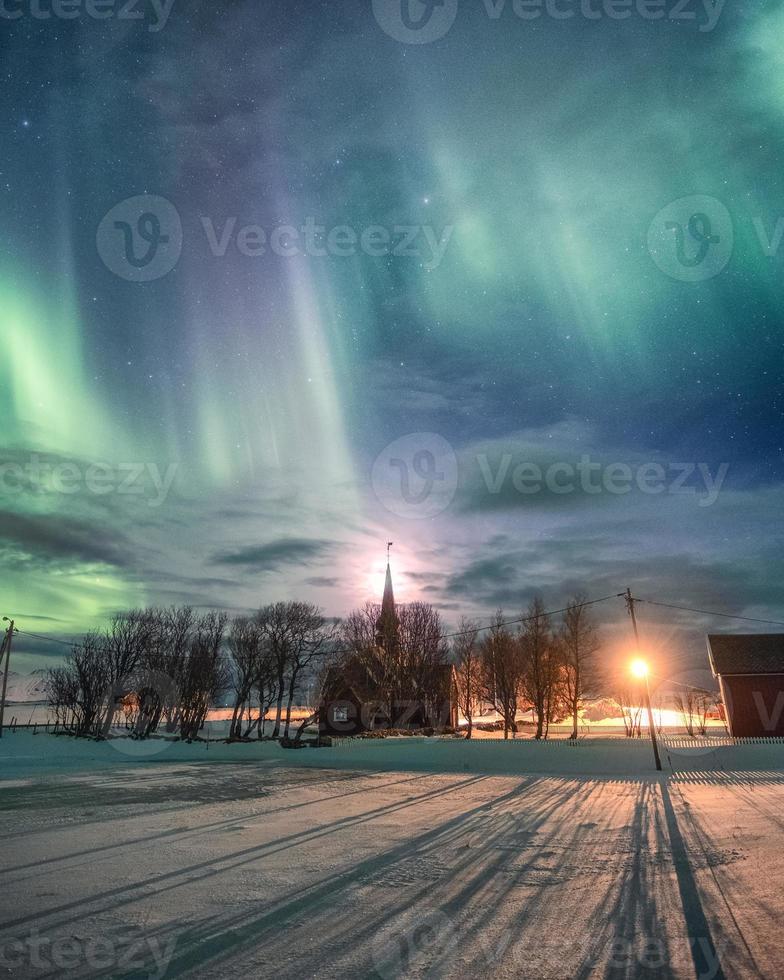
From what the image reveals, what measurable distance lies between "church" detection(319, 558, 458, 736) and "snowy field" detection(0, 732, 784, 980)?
28.6 metres

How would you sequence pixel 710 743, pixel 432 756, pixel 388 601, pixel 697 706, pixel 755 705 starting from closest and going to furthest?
pixel 432 756
pixel 710 743
pixel 755 705
pixel 388 601
pixel 697 706

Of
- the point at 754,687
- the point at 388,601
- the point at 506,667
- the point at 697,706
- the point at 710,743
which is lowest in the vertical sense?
the point at 710,743

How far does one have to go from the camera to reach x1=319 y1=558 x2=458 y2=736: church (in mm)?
47000

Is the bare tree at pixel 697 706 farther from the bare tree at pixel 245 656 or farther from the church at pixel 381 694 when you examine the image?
the bare tree at pixel 245 656

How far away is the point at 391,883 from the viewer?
8.18 metres

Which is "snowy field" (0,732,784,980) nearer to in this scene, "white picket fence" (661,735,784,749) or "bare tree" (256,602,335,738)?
"white picket fence" (661,735,784,749)

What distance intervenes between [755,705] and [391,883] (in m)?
44.9

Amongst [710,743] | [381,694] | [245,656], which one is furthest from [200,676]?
[710,743]

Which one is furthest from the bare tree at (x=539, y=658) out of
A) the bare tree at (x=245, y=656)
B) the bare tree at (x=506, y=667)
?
the bare tree at (x=245, y=656)

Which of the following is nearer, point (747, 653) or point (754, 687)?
point (754, 687)

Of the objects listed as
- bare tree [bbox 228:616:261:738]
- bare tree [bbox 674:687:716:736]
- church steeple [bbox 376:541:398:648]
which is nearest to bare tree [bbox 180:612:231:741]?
bare tree [bbox 228:616:261:738]

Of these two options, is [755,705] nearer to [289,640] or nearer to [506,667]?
[506,667]

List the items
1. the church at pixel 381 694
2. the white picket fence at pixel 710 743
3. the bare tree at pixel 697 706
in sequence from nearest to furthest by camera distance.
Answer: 1. the white picket fence at pixel 710 743
2. the church at pixel 381 694
3. the bare tree at pixel 697 706

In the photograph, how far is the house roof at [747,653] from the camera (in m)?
43.2
